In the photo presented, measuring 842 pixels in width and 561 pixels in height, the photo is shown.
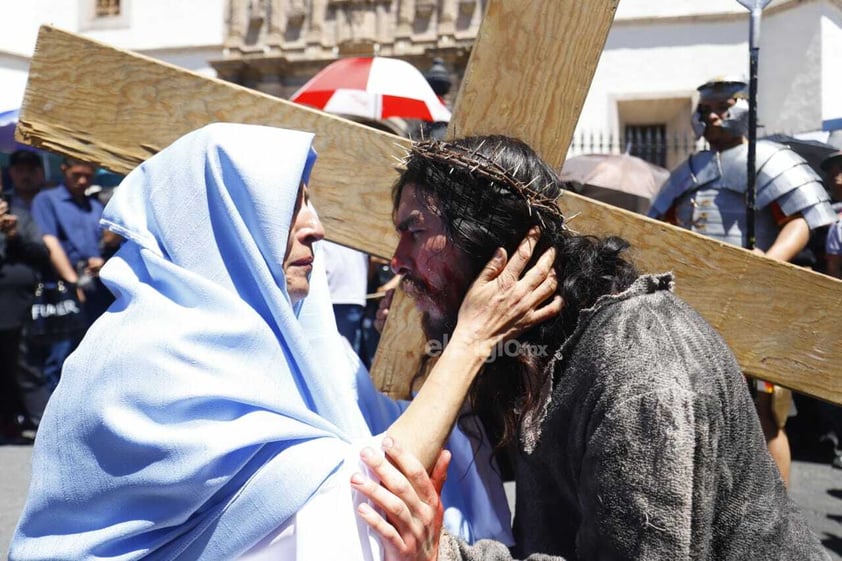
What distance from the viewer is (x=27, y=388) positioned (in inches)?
265

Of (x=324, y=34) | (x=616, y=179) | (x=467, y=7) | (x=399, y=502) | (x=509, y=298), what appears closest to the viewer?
(x=399, y=502)

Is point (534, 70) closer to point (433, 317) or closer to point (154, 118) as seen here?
point (433, 317)

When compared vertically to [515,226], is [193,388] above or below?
below

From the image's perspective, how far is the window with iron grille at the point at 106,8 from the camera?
18984 millimetres

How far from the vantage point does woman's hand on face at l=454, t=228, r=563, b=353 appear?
6.09ft

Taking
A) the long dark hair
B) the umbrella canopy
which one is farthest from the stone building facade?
the long dark hair

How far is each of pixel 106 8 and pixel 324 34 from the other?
5.04 m

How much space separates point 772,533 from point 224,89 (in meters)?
1.59

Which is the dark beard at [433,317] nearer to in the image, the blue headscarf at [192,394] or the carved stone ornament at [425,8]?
the blue headscarf at [192,394]

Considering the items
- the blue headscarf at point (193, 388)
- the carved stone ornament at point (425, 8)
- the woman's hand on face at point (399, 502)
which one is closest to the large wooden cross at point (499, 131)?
the blue headscarf at point (193, 388)

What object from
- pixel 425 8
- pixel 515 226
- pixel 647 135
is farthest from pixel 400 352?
pixel 425 8

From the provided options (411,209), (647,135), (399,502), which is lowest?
(647,135)

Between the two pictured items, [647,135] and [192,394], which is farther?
[647,135]

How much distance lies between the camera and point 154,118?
2.19 meters
